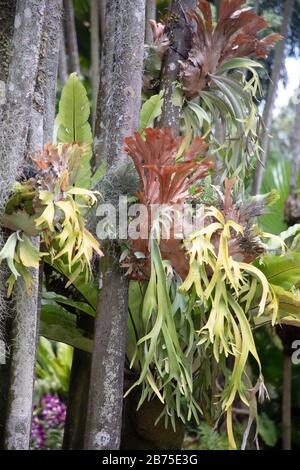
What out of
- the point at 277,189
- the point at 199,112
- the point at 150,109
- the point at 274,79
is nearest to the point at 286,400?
the point at 277,189

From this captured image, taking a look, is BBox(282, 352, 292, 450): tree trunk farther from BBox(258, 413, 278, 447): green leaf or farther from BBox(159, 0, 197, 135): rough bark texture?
BBox(159, 0, 197, 135): rough bark texture

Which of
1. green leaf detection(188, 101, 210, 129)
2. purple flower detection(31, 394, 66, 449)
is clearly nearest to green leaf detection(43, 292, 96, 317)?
green leaf detection(188, 101, 210, 129)

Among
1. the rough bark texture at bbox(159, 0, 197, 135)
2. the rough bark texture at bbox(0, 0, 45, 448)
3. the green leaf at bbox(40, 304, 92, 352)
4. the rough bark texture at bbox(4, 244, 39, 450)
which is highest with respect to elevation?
the rough bark texture at bbox(159, 0, 197, 135)

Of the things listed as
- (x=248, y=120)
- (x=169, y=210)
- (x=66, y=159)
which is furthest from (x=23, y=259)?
(x=248, y=120)

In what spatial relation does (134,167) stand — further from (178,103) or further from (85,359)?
(85,359)

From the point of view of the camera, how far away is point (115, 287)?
9.09 ft

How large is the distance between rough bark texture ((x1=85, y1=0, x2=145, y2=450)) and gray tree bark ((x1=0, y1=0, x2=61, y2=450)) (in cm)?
28

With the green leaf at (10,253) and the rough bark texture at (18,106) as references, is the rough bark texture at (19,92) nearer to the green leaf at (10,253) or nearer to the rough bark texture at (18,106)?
the rough bark texture at (18,106)

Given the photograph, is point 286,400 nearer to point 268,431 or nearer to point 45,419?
point 268,431

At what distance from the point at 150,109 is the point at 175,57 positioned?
0.42m

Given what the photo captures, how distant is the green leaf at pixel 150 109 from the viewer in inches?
119

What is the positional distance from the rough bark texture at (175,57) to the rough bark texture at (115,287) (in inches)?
11.1

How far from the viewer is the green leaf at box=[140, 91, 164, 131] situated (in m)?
3.01
